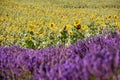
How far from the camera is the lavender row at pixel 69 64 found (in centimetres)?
177

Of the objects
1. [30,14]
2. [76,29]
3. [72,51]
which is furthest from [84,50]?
[30,14]

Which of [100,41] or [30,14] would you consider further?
[30,14]

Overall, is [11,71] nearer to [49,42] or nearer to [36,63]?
[36,63]

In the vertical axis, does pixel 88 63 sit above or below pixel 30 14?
above

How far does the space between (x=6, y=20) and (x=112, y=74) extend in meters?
11.7

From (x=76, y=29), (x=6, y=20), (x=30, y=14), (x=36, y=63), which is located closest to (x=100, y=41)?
(x=36, y=63)

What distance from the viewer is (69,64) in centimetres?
216

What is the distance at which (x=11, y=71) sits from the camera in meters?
2.74

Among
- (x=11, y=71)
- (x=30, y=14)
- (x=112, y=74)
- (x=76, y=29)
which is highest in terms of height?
(x=112, y=74)

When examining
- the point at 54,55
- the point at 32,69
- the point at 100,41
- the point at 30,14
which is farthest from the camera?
the point at 30,14

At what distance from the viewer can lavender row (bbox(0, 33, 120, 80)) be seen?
177 cm

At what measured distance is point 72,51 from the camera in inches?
119

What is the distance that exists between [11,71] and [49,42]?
4007 mm

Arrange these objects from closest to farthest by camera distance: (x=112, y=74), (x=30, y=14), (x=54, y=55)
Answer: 1. (x=112, y=74)
2. (x=54, y=55)
3. (x=30, y=14)
